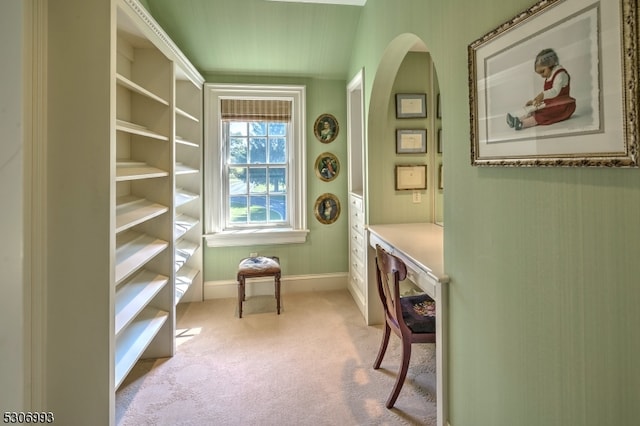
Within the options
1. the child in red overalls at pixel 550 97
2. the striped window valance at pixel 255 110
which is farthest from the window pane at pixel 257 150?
the child in red overalls at pixel 550 97

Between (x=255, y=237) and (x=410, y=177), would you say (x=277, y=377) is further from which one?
(x=410, y=177)

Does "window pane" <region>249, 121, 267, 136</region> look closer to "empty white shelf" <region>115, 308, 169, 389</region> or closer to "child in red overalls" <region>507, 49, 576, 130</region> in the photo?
"empty white shelf" <region>115, 308, 169, 389</region>

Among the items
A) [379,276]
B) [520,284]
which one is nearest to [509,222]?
[520,284]

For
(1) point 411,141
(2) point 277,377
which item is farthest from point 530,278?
(1) point 411,141

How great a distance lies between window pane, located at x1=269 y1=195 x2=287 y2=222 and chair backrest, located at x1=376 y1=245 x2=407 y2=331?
190 centimetres

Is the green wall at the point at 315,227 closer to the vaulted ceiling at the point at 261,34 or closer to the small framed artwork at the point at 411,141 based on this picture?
the vaulted ceiling at the point at 261,34

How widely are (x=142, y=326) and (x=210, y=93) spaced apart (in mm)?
2412

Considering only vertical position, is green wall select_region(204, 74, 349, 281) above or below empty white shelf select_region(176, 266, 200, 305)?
above

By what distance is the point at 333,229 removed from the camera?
3859 mm

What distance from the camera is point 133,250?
7.14 feet

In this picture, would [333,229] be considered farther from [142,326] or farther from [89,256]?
[89,256]

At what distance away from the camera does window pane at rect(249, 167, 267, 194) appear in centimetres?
374

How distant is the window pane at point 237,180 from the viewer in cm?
370

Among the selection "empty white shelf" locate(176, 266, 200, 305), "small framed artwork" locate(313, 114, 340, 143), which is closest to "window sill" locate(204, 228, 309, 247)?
"empty white shelf" locate(176, 266, 200, 305)
